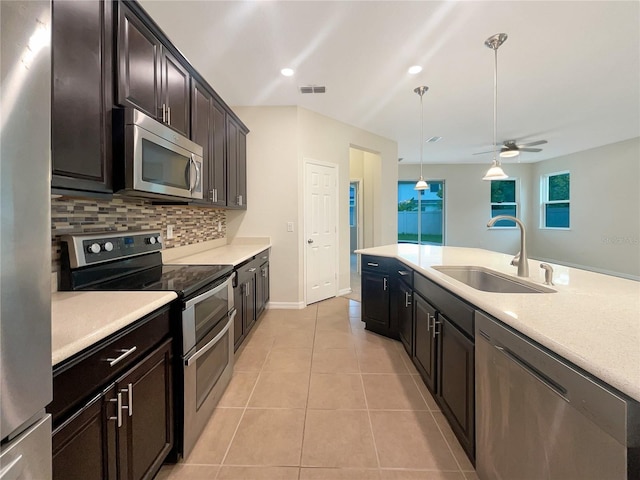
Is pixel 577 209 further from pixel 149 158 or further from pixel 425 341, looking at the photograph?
pixel 149 158

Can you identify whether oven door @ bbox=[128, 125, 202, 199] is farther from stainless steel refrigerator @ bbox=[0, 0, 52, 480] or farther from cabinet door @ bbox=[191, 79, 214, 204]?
stainless steel refrigerator @ bbox=[0, 0, 52, 480]

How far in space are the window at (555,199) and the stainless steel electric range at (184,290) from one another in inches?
353

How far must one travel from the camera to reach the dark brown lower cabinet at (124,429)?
0.83 meters

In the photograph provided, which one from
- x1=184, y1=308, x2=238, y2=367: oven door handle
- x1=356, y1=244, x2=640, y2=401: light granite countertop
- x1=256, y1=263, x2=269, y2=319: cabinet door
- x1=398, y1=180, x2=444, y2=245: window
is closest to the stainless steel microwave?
x1=184, y1=308, x2=238, y2=367: oven door handle

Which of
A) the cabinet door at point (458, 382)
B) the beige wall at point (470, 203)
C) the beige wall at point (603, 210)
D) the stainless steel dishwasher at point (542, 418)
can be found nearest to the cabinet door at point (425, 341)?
the cabinet door at point (458, 382)

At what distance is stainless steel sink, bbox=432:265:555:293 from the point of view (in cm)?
160

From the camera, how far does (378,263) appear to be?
2924 mm

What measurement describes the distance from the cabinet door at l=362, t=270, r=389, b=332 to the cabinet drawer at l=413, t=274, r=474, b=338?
29.8 inches

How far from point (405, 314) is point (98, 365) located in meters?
2.22

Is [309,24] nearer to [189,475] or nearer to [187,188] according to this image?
[187,188]

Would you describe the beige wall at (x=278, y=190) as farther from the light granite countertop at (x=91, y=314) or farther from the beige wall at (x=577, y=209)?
the beige wall at (x=577, y=209)

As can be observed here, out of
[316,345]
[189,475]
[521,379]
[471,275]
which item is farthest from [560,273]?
[189,475]

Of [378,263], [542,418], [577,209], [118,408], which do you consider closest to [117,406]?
[118,408]

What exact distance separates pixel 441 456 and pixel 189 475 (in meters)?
1.28
